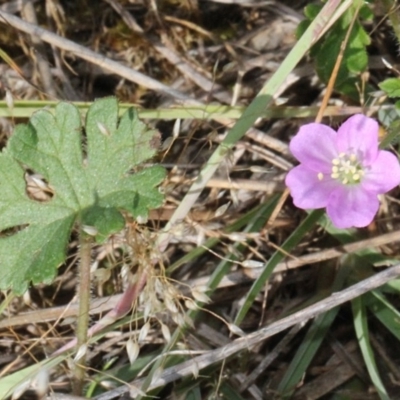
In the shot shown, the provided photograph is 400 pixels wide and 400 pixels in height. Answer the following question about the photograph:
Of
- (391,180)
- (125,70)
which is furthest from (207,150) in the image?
(391,180)

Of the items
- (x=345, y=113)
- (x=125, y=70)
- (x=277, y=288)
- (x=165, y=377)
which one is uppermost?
(x=125, y=70)

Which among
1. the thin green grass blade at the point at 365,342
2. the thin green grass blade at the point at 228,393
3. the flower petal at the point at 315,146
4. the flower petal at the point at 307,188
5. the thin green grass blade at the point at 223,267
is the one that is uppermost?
the flower petal at the point at 315,146

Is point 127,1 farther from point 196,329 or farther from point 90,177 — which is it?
point 196,329

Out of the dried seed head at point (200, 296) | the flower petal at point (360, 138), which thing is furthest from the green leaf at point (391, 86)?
the dried seed head at point (200, 296)

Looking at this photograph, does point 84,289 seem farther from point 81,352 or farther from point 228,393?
point 228,393

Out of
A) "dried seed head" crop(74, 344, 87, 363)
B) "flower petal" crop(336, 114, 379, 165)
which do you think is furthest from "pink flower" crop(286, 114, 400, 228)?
"dried seed head" crop(74, 344, 87, 363)

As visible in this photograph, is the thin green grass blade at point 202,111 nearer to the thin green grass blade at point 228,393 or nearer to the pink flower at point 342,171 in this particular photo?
the pink flower at point 342,171
